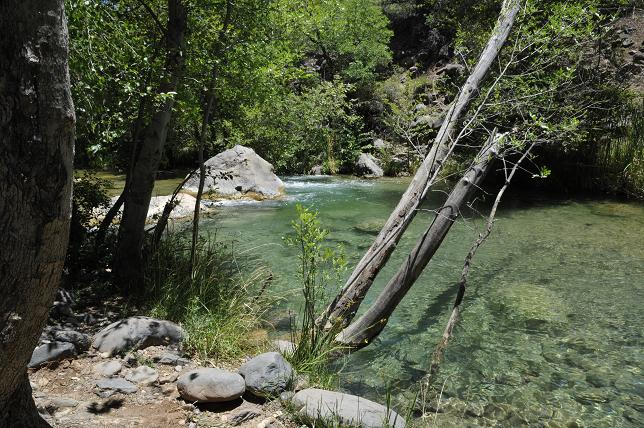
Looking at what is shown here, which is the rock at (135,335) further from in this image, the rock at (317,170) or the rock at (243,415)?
the rock at (317,170)

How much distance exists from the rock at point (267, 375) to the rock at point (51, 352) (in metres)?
1.41

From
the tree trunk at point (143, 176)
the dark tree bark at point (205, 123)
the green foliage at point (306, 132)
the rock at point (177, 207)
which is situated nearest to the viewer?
the dark tree bark at point (205, 123)

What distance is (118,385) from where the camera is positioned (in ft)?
11.9

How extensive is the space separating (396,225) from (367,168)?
15267 mm

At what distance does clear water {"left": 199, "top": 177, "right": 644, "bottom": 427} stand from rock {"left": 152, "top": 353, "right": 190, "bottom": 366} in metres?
1.41

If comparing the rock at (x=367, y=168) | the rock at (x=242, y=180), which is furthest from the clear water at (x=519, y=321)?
the rock at (x=367, y=168)

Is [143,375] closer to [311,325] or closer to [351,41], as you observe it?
A: [311,325]

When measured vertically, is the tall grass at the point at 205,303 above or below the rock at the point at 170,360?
above

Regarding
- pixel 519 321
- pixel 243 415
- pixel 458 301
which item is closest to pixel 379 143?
pixel 519 321

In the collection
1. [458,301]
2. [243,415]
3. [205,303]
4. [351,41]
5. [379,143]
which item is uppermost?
[351,41]

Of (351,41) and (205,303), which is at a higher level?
(351,41)

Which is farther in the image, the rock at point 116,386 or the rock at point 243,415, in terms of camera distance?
the rock at point 116,386

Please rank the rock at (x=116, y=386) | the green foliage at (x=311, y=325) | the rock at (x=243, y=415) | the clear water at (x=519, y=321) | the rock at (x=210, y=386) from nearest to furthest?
the rock at (x=243, y=415) → the rock at (x=210, y=386) → the rock at (x=116, y=386) → the green foliage at (x=311, y=325) → the clear water at (x=519, y=321)

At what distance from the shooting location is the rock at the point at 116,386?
357cm
